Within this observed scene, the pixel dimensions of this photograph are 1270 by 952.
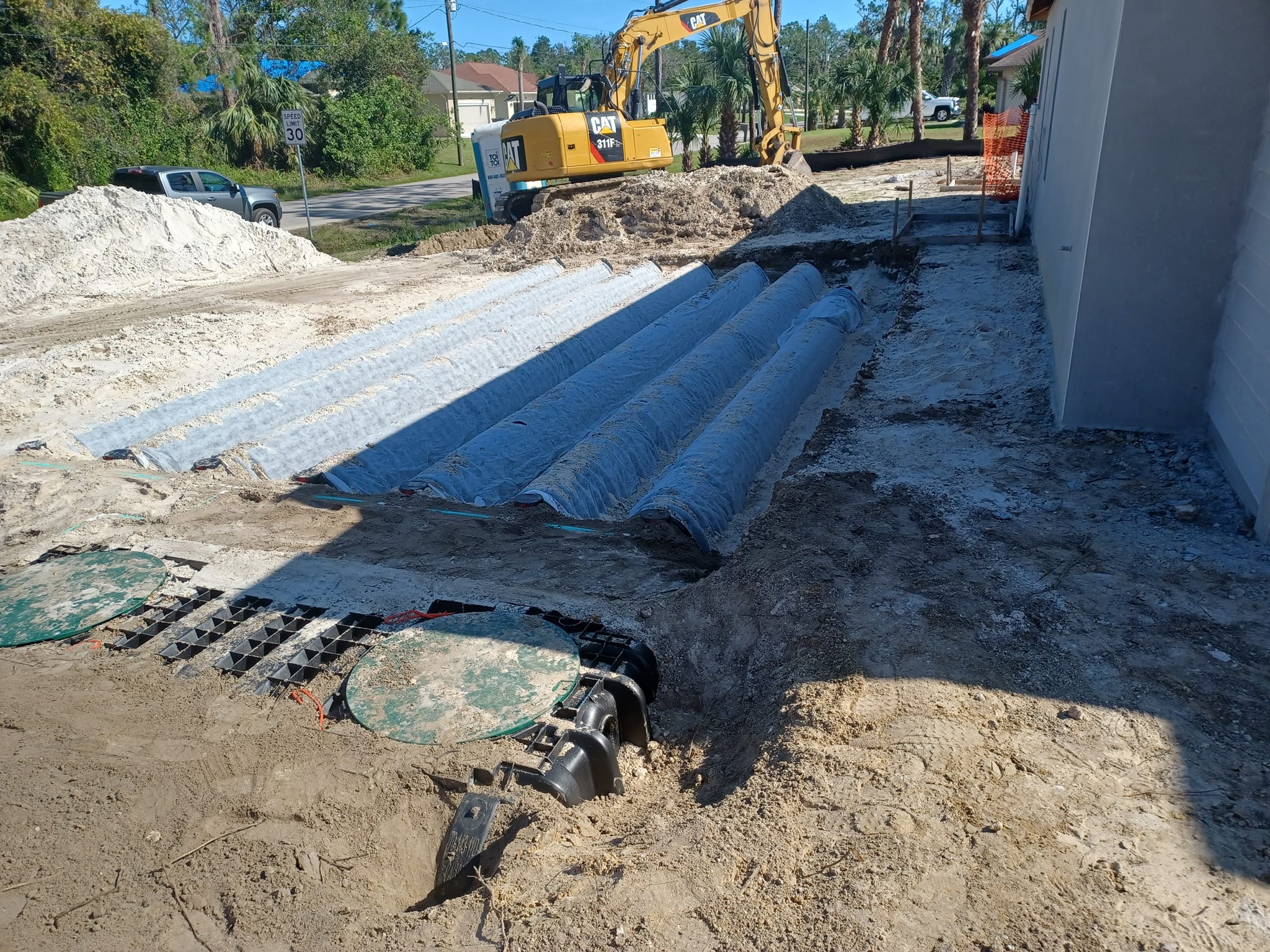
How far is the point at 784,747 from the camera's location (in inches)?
139

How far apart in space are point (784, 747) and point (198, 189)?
20019 millimetres

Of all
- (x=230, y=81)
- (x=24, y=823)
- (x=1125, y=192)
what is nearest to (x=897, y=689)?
(x=24, y=823)

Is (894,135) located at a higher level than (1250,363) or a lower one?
higher

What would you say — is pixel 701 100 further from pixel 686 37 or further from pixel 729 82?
pixel 686 37

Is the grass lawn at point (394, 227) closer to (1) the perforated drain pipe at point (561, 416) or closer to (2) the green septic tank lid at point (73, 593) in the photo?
(1) the perforated drain pipe at point (561, 416)

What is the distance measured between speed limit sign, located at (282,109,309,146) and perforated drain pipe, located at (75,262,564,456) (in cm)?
930

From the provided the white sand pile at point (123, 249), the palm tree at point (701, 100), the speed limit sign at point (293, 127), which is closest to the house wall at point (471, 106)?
the palm tree at point (701, 100)

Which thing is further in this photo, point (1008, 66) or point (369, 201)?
point (1008, 66)

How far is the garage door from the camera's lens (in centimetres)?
6376

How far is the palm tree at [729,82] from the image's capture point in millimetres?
28577

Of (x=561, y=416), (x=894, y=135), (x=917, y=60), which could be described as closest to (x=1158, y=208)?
(x=561, y=416)

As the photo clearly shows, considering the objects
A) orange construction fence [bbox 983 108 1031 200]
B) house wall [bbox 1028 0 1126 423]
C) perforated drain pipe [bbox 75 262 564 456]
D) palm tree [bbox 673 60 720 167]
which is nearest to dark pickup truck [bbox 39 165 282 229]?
perforated drain pipe [bbox 75 262 564 456]

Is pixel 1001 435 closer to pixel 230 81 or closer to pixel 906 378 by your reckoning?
pixel 906 378

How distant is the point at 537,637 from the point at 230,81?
34932 millimetres
